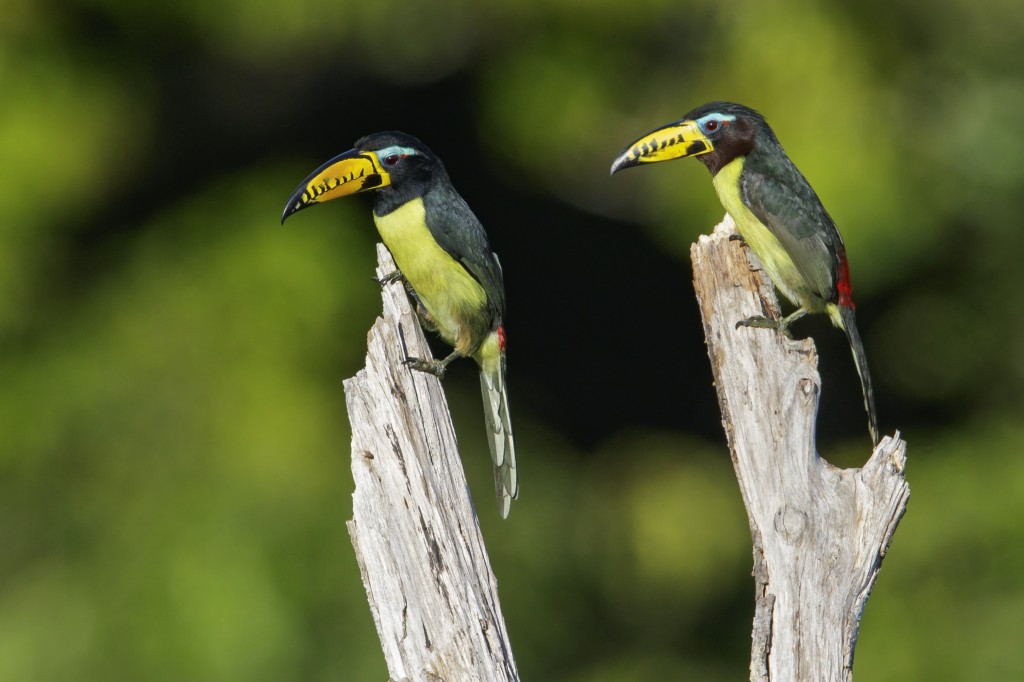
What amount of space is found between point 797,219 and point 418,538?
1604 mm

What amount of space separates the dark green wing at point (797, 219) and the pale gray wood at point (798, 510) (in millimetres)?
555

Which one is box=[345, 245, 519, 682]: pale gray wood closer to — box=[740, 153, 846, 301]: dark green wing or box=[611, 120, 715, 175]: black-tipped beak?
box=[611, 120, 715, 175]: black-tipped beak

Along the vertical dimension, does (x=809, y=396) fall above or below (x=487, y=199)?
below

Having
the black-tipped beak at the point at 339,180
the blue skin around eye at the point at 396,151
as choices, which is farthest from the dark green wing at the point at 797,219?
the black-tipped beak at the point at 339,180

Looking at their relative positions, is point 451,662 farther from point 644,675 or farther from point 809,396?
point 644,675

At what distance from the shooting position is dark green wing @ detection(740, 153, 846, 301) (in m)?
4.00

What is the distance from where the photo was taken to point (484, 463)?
24.3 ft

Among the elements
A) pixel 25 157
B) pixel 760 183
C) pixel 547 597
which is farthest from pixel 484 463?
pixel 760 183

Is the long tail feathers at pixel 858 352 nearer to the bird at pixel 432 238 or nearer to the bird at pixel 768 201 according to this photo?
the bird at pixel 768 201

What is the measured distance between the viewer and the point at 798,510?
3.36 m

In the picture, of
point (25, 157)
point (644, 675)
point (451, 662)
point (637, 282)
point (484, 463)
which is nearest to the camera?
point (451, 662)

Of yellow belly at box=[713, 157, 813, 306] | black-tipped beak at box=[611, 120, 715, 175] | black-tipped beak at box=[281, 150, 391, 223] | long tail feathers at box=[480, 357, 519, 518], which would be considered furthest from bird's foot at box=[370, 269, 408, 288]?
yellow belly at box=[713, 157, 813, 306]

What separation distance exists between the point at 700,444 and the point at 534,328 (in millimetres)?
1404

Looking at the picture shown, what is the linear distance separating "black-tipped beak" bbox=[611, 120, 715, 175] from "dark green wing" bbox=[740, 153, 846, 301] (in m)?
0.17
